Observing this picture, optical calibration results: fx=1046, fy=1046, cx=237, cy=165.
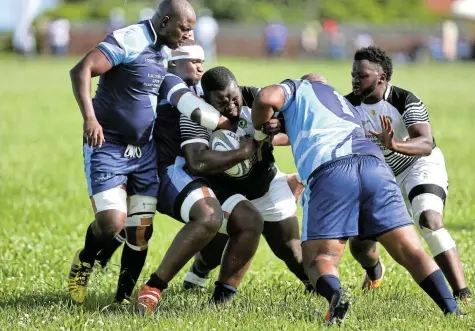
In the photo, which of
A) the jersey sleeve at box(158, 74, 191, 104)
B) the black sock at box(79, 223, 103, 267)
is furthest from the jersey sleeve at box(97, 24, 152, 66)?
the black sock at box(79, 223, 103, 267)

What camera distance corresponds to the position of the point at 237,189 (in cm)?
795

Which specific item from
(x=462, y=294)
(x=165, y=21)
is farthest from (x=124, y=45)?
(x=462, y=294)

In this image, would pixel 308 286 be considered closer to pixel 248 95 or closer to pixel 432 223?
pixel 432 223

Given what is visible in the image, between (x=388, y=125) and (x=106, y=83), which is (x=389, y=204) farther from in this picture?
(x=106, y=83)

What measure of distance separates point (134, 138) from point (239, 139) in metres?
0.80

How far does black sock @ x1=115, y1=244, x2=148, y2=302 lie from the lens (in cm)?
795

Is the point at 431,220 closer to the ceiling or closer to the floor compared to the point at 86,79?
closer to the floor

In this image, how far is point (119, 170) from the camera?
7742 mm

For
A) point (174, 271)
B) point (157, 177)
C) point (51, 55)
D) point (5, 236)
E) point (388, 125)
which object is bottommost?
point (51, 55)

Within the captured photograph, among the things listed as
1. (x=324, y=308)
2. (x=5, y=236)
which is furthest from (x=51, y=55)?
(x=324, y=308)

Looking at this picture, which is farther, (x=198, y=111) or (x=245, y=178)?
(x=245, y=178)

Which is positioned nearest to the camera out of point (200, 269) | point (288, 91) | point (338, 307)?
point (338, 307)

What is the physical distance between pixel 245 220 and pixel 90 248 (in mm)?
1209

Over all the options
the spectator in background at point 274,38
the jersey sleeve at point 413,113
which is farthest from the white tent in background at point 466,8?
the jersey sleeve at point 413,113
